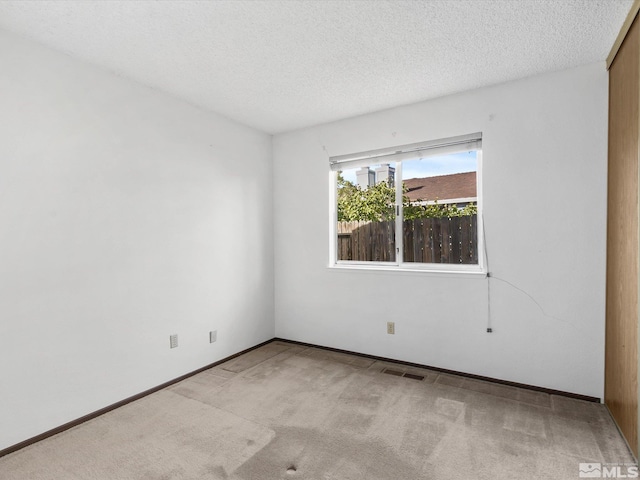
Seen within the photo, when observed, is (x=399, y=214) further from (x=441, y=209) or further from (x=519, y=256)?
(x=519, y=256)

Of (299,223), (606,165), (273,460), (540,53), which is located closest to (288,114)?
(299,223)

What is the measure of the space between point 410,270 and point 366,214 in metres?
0.83

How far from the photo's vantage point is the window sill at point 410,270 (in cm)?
313

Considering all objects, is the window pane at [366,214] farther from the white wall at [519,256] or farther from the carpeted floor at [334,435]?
the carpeted floor at [334,435]

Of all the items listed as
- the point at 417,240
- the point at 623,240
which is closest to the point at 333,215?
the point at 417,240

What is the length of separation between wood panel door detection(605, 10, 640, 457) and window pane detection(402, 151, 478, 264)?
3.27 feet

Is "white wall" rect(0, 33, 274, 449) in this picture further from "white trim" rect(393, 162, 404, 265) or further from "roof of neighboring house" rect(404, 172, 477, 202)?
"roof of neighboring house" rect(404, 172, 477, 202)

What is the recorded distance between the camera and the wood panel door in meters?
2.01

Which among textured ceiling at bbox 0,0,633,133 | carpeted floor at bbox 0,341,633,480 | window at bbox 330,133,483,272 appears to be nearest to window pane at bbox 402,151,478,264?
window at bbox 330,133,483,272

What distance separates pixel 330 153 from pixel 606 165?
96.6 inches

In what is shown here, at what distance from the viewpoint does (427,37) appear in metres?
2.27

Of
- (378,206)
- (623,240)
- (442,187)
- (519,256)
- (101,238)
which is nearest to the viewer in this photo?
(623,240)

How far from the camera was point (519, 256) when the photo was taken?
9.53 ft

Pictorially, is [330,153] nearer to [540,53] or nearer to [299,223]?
[299,223]
